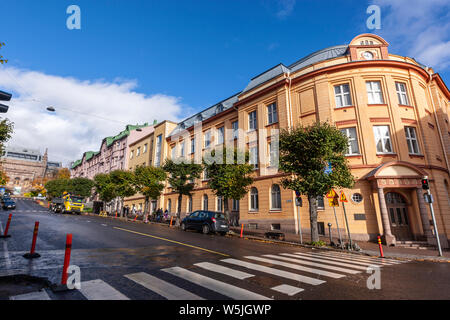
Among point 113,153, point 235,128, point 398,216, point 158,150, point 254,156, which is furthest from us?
point 113,153

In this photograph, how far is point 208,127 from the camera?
30.8 meters

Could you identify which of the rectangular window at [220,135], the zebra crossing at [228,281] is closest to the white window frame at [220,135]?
the rectangular window at [220,135]

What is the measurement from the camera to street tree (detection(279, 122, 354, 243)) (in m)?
13.8

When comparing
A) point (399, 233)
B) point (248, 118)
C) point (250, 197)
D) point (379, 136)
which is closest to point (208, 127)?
point (248, 118)

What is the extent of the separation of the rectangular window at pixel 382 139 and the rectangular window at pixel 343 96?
2997 millimetres

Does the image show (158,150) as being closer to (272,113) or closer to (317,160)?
(272,113)

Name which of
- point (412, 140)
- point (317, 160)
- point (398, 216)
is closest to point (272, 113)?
point (317, 160)

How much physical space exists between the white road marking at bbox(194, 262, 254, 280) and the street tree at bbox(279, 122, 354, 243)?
8.94 meters

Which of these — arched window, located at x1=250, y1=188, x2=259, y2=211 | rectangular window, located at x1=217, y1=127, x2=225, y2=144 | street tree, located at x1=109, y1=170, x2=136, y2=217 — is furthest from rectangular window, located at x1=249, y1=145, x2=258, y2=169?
street tree, located at x1=109, y1=170, x2=136, y2=217

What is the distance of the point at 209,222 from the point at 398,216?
1335 centimetres

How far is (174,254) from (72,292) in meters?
4.27

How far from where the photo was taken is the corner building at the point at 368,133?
16250 millimetres

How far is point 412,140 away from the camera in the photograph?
18.3 m
